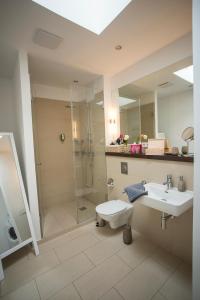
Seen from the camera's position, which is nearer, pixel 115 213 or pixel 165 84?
pixel 115 213

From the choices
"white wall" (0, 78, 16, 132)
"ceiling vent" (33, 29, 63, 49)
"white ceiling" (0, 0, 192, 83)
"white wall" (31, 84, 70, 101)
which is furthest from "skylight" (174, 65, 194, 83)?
"white wall" (0, 78, 16, 132)

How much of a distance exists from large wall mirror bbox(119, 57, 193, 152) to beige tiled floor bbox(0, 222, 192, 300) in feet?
4.53

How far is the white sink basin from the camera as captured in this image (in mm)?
1265

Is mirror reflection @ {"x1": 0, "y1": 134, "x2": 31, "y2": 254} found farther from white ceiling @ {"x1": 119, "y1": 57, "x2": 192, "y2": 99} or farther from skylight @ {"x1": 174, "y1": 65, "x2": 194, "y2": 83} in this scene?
skylight @ {"x1": 174, "y1": 65, "x2": 194, "y2": 83}

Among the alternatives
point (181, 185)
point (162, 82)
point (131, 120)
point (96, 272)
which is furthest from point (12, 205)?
point (162, 82)

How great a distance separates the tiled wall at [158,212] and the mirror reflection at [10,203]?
1429 millimetres

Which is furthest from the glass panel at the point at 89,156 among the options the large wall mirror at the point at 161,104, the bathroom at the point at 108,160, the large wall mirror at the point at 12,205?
the large wall mirror at the point at 12,205

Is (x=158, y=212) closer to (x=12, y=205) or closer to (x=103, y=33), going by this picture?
(x=12, y=205)

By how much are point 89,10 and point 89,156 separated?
6.78 feet

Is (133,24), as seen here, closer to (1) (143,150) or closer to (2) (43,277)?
(1) (143,150)

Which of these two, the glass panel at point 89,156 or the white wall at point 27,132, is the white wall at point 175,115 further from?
the white wall at point 27,132

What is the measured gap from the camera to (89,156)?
2.88 m

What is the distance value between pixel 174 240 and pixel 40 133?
9.31 feet

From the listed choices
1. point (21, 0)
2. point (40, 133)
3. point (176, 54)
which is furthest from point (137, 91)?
point (40, 133)
